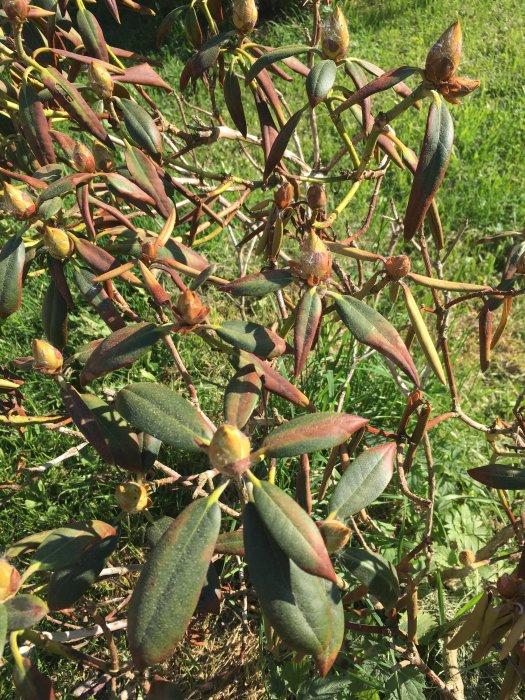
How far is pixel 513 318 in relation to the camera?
8.37 ft

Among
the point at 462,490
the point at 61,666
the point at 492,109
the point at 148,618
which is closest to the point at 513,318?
the point at 462,490

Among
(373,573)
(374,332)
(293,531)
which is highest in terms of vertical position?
(374,332)

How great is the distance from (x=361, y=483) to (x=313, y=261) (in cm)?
34

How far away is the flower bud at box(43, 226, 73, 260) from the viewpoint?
2.77ft

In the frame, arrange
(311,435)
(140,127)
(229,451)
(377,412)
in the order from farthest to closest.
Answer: (377,412) < (140,127) < (311,435) < (229,451)

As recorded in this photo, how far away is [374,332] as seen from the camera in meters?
0.78

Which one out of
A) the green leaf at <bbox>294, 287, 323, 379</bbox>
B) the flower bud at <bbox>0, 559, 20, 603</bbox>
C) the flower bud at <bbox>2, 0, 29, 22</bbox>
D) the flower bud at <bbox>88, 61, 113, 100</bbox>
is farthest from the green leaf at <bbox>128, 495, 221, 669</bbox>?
the flower bud at <bbox>2, 0, 29, 22</bbox>

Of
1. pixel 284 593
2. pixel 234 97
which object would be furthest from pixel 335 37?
pixel 284 593

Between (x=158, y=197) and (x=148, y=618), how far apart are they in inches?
25.1

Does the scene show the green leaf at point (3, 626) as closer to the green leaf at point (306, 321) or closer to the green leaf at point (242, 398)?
the green leaf at point (242, 398)

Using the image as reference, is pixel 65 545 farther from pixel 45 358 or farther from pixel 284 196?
pixel 284 196

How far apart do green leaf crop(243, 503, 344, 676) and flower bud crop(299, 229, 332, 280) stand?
0.31 m

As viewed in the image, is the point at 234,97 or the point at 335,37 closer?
the point at 335,37

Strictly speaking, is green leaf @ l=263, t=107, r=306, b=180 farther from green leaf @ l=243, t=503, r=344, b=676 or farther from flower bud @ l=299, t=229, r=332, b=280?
green leaf @ l=243, t=503, r=344, b=676
